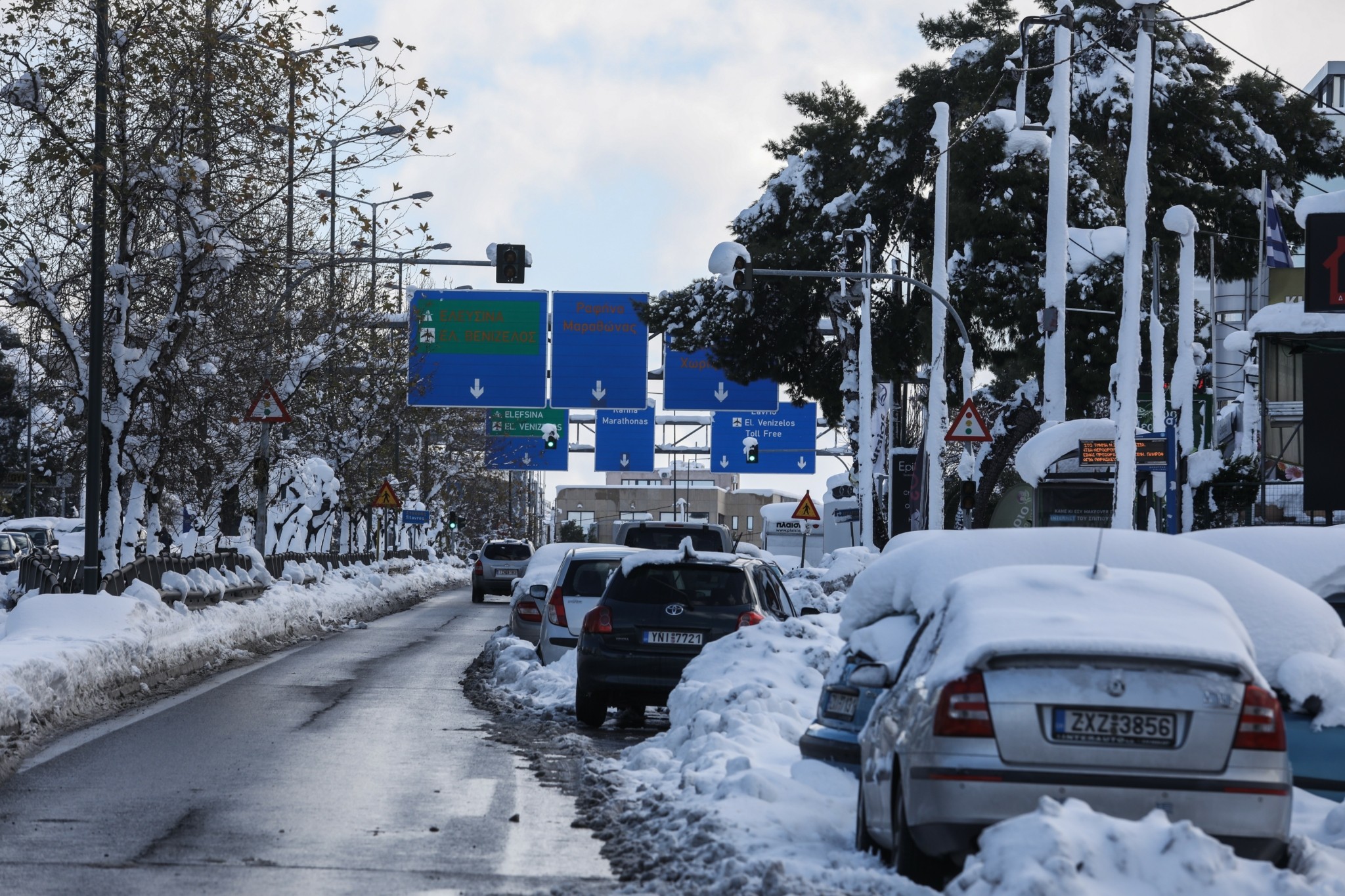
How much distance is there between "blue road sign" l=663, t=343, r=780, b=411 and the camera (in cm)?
4822

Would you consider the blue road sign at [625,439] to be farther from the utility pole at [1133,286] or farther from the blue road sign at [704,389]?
the utility pole at [1133,286]

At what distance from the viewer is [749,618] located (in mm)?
15422

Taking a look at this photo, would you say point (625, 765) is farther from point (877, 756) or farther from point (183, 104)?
point (183, 104)

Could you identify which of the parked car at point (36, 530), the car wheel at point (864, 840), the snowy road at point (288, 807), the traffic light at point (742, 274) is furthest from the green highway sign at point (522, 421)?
the car wheel at point (864, 840)

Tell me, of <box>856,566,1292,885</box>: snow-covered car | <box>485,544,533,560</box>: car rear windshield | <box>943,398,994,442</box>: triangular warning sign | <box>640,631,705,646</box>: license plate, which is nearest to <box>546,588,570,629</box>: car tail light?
<box>640,631,705,646</box>: license plate

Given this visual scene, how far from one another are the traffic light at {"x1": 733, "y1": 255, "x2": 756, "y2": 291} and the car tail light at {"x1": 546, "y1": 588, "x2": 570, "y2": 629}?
1164 centimetres

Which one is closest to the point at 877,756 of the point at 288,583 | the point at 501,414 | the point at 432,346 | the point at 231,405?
the point at 288,583

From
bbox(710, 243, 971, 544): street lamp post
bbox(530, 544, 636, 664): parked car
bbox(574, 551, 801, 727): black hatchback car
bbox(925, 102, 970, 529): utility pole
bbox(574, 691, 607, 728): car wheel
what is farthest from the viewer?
bbox(925, 102, 970, 529): utility pole

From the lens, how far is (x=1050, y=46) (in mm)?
43156

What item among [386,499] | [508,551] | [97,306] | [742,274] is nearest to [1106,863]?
[97,306]

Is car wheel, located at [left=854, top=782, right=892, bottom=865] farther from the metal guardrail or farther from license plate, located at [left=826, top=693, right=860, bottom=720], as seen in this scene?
the metal guardrail

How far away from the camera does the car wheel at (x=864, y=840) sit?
7.89 metres

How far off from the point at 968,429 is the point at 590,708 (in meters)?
13.6

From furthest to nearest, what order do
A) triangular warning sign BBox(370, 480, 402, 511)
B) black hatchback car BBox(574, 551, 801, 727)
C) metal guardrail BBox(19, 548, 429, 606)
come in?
triangular warning sign BBox(370, 480, 402, 511), metal guardrail BBox(19, 548, 429, 606), black hatchback car BBox(574, 551, 801, 727)
